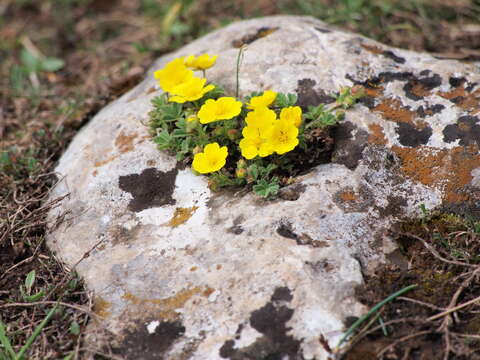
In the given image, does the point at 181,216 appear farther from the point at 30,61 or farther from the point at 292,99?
the point at 30,61

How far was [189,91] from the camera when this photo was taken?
10.5 feet

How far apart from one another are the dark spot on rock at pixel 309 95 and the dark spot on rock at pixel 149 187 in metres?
1.00

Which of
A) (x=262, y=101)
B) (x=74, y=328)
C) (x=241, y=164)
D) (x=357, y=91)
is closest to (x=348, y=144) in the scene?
(x=357, y=91)

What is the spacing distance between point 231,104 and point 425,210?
1336 mm

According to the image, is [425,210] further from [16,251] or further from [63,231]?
[16,251]

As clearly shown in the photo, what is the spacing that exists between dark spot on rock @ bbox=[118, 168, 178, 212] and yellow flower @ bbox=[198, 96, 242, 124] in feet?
1.43

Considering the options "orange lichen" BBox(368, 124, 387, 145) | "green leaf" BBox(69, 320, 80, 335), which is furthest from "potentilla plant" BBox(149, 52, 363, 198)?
"green leaf" BBox(69, 320, 80, 335)

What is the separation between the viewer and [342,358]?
233 centimetres

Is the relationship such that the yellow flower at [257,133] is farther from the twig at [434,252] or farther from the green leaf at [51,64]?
the green leaf at [51,64]

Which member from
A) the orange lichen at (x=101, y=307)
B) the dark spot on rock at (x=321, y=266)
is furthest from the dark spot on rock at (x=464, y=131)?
the orange lichen at (x=101, y=307)

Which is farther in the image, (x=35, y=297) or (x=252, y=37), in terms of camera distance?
(x=252, y=37)

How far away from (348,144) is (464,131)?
0.74 meters

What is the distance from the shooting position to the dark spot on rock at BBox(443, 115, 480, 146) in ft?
10.2

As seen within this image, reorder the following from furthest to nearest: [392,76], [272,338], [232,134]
→ [392,76], [232,134], [272,338]
